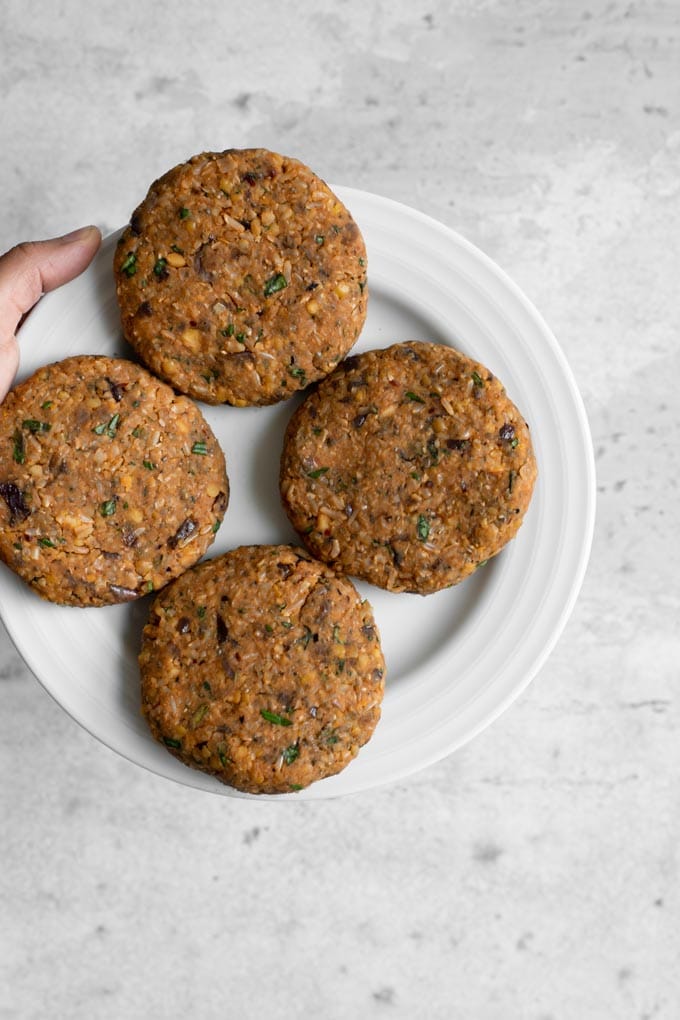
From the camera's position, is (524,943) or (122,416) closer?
(122,416)

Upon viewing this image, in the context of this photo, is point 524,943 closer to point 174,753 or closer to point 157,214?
point 174,753

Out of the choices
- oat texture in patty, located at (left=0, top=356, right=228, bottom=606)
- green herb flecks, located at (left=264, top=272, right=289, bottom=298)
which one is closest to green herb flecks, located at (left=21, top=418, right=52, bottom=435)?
oat texture in patty, located at (left=0, top=356, right=228, bottom=606)

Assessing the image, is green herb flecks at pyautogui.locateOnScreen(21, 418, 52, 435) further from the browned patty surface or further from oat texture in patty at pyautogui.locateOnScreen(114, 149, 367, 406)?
the browned patty surface

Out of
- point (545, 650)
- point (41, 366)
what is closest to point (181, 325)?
point (41, 366)

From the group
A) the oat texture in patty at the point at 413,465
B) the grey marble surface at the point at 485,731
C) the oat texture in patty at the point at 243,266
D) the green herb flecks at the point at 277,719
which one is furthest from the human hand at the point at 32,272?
the green herb flecks at the point at 277,719

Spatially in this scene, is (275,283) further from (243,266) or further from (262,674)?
(262,674)

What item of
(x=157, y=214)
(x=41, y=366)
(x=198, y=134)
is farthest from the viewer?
(x=198, y=134)

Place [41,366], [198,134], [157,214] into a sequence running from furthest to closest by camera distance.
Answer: [198,134] < [41,366] < [157,214]
